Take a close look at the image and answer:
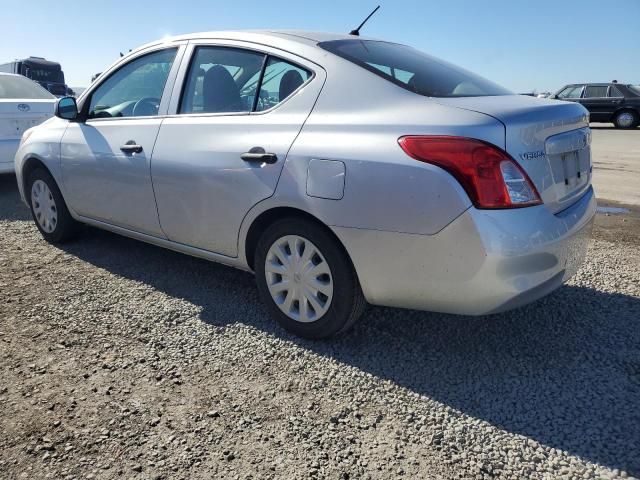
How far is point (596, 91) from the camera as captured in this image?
19000 millimetres

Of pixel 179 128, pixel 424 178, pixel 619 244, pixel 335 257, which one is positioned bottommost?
pixel 619 244

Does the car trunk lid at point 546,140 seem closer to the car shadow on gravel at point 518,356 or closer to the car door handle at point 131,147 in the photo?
the car shadow on gravel at point 518,356

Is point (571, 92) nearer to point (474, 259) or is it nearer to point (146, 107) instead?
point (146, 107)

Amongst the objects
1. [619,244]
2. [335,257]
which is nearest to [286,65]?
[335,257]

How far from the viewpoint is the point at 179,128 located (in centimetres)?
320

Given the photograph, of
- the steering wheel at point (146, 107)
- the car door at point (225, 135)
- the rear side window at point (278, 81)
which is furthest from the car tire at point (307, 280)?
the steering wheel at point (146, 107)

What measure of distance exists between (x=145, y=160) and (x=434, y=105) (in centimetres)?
195

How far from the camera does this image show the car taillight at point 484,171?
2135mm

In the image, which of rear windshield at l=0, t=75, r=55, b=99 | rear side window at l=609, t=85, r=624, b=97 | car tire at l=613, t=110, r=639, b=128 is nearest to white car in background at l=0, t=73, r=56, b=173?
rear windshield at l=0, t=75, r=55, b=99

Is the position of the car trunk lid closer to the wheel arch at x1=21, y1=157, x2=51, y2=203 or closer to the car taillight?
the car taillight

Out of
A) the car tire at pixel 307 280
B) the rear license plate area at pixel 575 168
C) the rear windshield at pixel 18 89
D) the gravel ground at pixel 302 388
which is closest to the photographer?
the gravel ground at pixel 302 388

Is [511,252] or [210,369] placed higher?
[511,252]

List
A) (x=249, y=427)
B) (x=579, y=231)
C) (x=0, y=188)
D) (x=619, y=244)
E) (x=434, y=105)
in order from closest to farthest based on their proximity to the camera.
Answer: (x=249, y=427), (x=434, y=105), (x=579, y=231), (x=619, y=244), (x=0, y=188)

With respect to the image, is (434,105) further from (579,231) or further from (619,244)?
(619,244)
